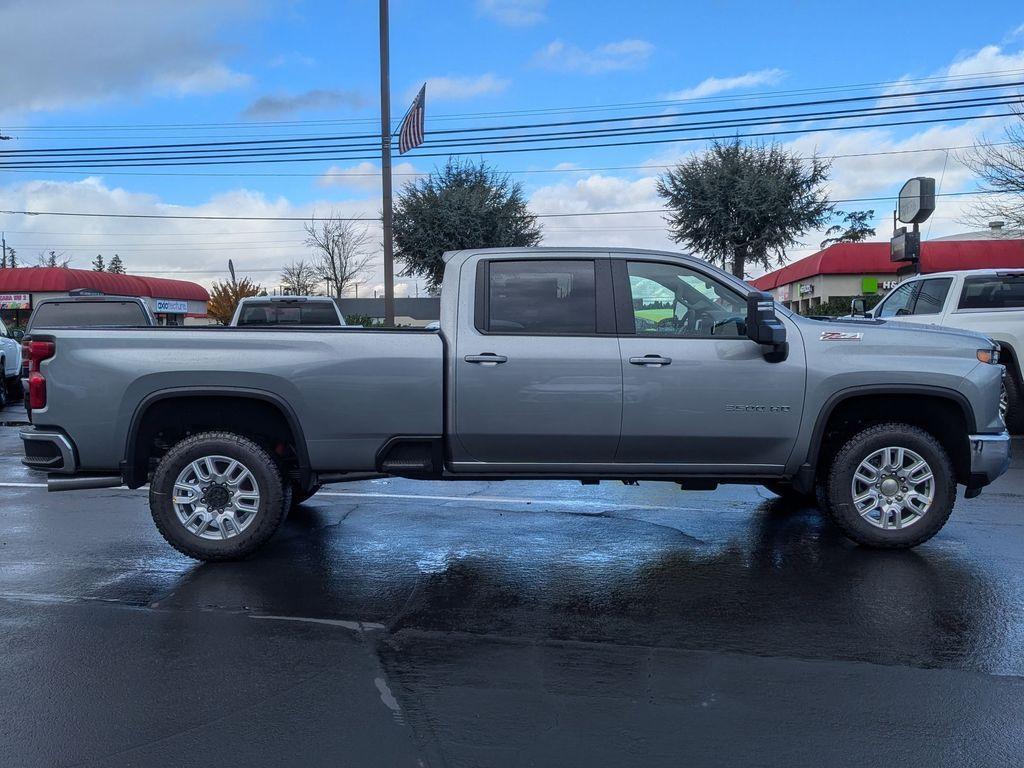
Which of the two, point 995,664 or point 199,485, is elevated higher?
point 199,485

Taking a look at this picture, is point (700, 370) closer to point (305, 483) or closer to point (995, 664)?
point (995, 664)

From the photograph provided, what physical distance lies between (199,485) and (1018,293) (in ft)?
34.2

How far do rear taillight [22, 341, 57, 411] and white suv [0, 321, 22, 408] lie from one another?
40.1 ft

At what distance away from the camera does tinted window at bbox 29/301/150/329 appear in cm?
1241

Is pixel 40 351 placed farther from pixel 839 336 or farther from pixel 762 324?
pixel 839 336

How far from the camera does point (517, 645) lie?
14.1 ft

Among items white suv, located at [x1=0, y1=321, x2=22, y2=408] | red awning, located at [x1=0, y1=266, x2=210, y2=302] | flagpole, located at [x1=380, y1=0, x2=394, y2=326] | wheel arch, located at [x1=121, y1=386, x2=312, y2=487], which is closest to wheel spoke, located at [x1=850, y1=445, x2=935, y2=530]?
wheel arch, located at [x1=121, y1=386, x2=312, y2=487]

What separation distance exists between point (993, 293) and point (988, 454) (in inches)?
266

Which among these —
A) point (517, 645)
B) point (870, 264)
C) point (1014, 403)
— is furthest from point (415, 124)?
point (870, 264)

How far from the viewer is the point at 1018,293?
11.4 meters

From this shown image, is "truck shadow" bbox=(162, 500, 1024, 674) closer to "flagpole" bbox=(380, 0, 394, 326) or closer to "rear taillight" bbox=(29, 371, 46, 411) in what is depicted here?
"rear taillight" bbox=(29, 371, 46, 411)

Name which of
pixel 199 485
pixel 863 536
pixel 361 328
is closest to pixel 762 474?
pixel 863 536

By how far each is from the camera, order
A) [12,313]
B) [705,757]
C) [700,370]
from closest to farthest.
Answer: [705,757], [700,370], [12,313]

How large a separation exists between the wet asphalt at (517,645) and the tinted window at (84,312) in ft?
19.4
